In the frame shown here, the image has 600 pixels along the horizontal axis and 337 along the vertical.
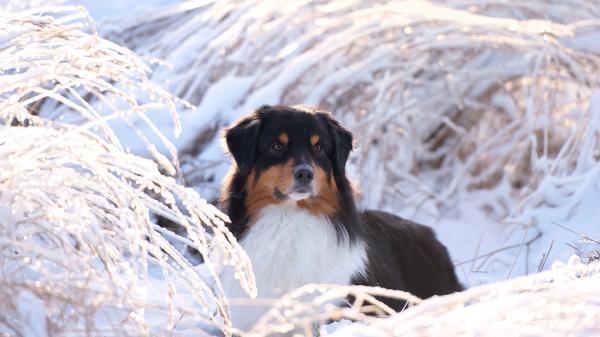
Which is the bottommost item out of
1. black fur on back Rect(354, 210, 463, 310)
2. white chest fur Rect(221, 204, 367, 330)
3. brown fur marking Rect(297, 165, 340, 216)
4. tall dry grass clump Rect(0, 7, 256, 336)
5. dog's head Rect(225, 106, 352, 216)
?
black fur on back Rect(354, 210, 463, 310)

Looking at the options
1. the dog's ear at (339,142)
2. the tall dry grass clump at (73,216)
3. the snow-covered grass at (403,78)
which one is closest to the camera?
the tall dry grass clump at (73,216)

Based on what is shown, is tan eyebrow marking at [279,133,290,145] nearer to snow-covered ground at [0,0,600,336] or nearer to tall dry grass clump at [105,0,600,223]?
snow-covered ground at [0,0,600,336]

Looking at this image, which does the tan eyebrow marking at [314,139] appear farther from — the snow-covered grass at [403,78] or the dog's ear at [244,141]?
the snow-covered grass at [403,78]

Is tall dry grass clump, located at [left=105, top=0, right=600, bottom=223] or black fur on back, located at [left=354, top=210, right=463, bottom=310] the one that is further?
tall dry grass clump, located at [left=105, top=0, right=600, bottom=223]

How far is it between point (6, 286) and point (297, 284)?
2264 mm

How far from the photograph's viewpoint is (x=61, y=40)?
3344mm

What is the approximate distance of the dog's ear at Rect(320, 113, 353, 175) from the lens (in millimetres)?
4750

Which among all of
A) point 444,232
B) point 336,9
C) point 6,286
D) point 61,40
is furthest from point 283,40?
point 6,286

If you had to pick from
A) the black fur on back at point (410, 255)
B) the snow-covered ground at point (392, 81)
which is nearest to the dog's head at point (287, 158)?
the black fur on back at point (410, 255)

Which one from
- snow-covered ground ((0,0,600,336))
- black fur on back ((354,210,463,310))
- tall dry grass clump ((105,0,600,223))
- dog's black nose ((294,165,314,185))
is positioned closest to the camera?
dog's black nose ((294,165,314,185))

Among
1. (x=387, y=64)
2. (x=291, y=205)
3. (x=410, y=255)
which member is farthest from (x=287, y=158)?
(x=387, y=64)

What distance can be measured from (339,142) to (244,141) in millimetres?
433

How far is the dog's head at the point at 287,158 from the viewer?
4.52 m

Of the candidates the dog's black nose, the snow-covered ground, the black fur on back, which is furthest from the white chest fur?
the snow-covered ground
